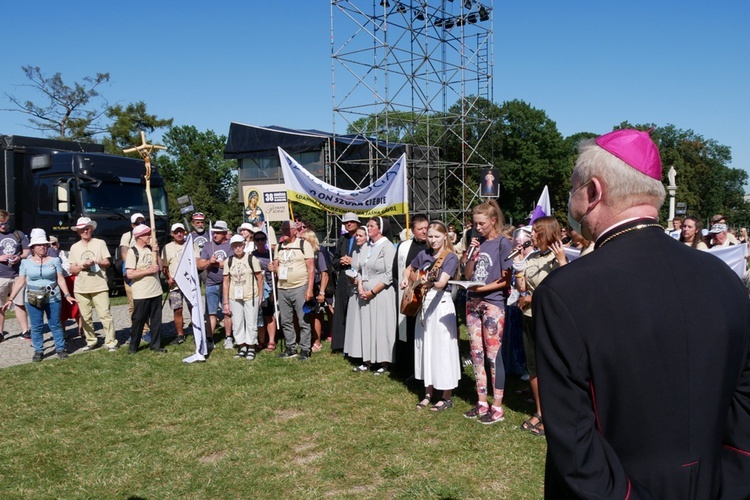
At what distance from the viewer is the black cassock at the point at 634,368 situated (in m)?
1.43

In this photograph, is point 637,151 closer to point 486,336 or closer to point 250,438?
point 486,336

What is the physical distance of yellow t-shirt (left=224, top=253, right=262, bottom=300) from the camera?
8.41m

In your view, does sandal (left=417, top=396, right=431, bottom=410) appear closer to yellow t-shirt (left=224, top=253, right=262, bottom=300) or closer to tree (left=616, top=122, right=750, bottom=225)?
yellow t-shirt (left=224, top=253, right=262, bottom=300)

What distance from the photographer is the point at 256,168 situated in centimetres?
2991

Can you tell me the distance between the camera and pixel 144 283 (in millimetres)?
8500

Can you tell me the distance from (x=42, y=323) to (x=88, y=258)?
3.70 ft

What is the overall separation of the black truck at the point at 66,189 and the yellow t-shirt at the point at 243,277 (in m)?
6.42

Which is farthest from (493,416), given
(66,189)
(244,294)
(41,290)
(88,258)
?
(66,189)

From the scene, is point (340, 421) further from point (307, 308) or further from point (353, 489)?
point (307, 308)

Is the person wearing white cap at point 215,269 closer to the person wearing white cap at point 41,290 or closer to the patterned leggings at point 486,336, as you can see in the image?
the person wearing white cap at point 41,290

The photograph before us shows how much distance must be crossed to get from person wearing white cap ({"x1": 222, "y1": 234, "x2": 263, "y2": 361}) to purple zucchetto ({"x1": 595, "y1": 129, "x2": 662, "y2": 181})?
23.7ft

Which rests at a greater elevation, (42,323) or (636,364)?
(636,364)

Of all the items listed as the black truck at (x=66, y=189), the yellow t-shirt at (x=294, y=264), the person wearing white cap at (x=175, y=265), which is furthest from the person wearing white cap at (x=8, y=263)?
the yellow t-shirt at (x=294, y=264)

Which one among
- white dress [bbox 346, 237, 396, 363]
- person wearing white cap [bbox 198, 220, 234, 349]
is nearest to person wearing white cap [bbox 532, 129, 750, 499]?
white dress [bbox 346, 237, 396, 363]
